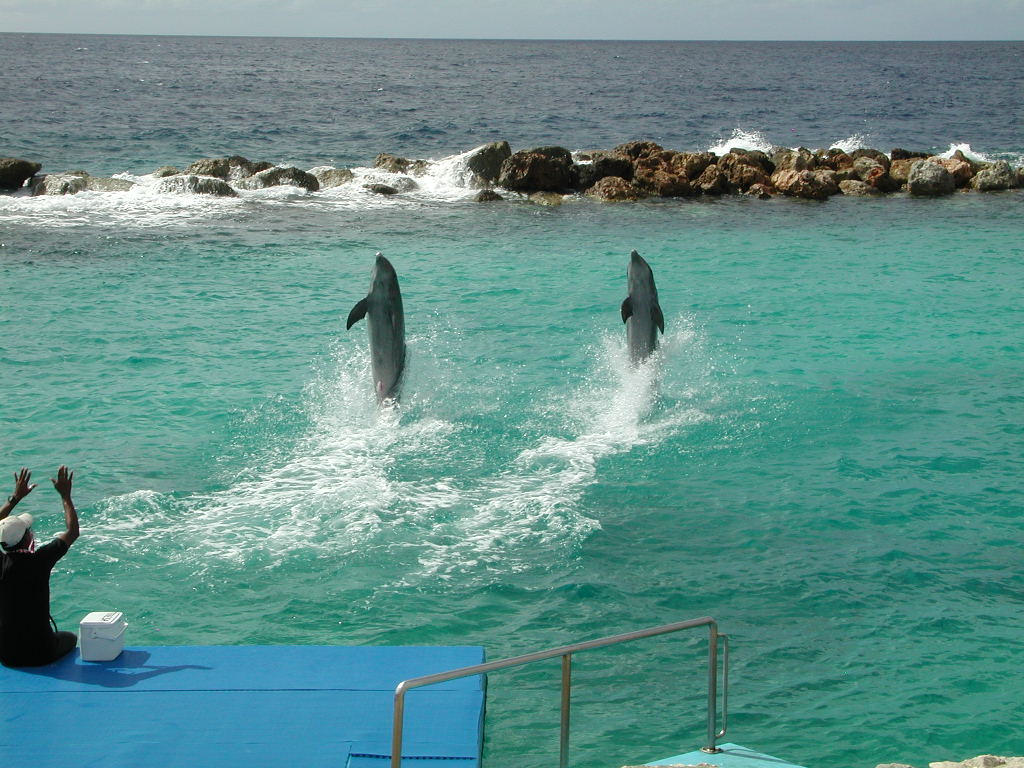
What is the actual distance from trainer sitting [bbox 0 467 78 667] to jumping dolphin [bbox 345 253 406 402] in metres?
6.15

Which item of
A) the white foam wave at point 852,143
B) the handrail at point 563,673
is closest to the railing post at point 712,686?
the handrail at point 563,673

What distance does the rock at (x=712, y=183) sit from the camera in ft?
110

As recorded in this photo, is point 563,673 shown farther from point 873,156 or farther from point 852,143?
point 852,143

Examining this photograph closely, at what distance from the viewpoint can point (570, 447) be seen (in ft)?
45.3

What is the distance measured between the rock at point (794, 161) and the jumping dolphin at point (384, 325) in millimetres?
24776

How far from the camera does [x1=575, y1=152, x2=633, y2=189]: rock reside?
114 feet

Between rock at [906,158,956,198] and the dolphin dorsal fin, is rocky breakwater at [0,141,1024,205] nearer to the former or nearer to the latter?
rock at [906,158,956,198]

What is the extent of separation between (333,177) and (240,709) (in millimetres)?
30437

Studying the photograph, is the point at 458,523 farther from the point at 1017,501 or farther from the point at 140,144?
the point at 140,144

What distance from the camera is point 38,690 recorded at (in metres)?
7.43

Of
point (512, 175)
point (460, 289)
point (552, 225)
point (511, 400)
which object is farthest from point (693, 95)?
point (511, 400)

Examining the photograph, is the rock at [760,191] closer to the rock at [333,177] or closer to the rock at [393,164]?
the rock at [393,164]

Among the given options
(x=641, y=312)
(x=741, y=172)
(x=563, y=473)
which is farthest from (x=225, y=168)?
(x=563, y=473)

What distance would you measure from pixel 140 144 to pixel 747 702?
46254 mm
